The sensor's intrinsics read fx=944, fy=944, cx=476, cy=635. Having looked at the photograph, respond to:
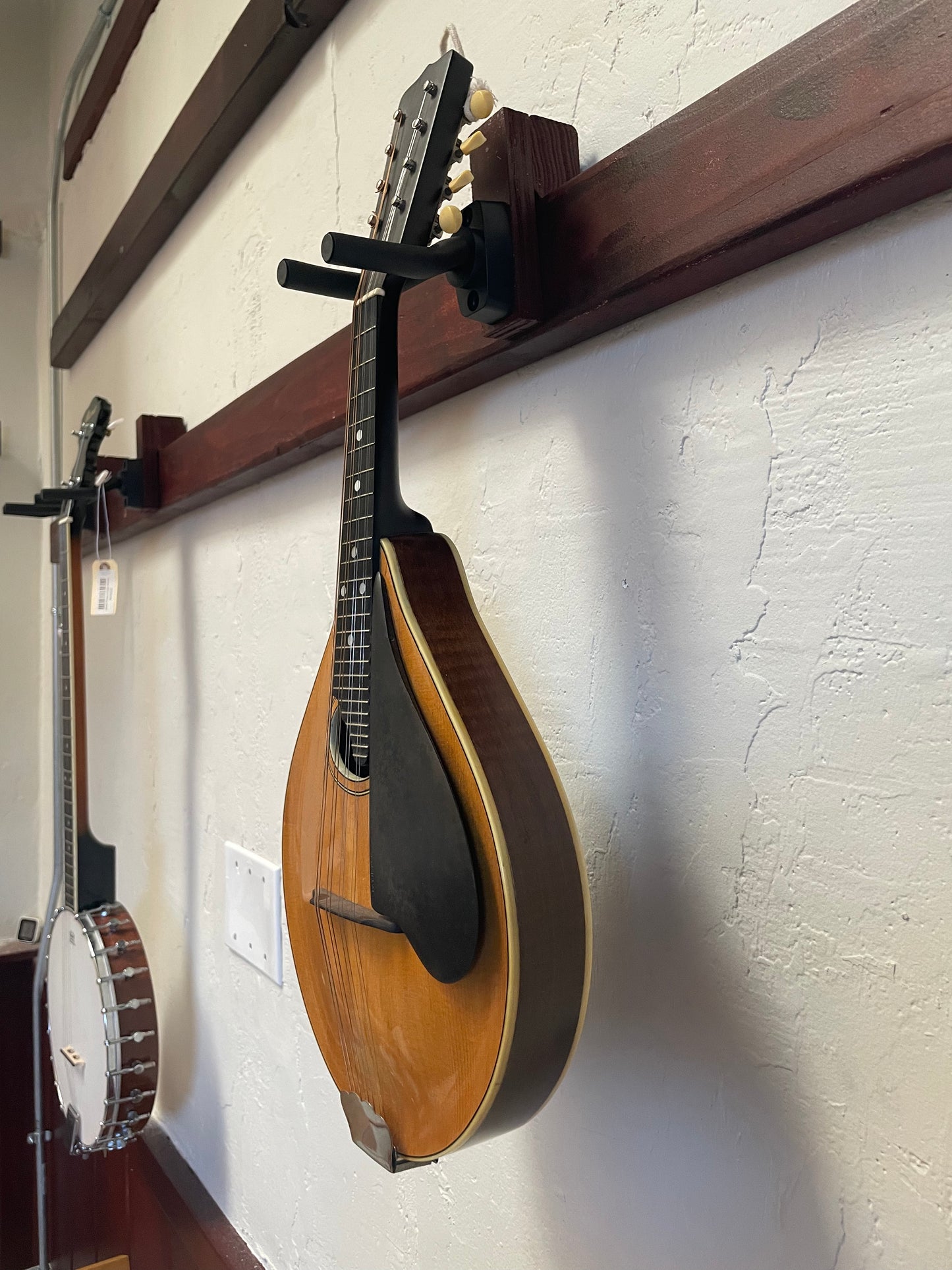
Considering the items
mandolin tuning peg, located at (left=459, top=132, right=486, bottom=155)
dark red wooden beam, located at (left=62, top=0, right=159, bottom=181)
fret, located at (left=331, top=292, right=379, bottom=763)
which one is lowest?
fret, located at (left=331, top=292, right=379, bottom=763)

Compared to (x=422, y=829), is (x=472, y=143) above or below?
above

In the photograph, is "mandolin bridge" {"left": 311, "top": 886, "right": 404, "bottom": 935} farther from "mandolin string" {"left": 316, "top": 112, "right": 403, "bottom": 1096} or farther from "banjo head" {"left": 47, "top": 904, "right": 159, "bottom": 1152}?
"banjo head" {"left": 47, "top": 904, "right": 159, "bottom": 1152}

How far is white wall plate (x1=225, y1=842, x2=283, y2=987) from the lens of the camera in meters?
0.93

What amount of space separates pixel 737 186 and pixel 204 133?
0.80 metres

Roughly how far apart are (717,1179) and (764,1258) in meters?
0.04

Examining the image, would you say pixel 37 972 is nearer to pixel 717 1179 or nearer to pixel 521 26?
pixel 717 1179

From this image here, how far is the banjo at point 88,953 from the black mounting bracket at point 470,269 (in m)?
0.76

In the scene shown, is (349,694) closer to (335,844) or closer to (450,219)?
(335,844)

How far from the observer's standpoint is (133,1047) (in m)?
1.14

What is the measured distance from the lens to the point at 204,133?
1.01 meters

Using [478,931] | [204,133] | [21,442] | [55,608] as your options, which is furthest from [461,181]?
[21,442]

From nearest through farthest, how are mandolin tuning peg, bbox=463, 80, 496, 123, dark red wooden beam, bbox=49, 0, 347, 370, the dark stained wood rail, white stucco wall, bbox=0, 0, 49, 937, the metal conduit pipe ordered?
the dark stained wood rail → mandolin tuning peg, bbox=463, 80, 496, 123 → dark red wooden beam, bbox=49, 0, 347, 370 → the metal conduit pipe → white stucco wall, bbox=0, 0, 49, 937

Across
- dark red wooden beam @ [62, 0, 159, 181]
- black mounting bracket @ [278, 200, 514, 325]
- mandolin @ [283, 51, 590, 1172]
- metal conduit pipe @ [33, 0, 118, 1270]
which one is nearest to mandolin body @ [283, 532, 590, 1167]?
mandolin @ [283, 51, 590, 1172]

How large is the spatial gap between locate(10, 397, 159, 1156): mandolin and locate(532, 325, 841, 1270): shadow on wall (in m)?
0.74
